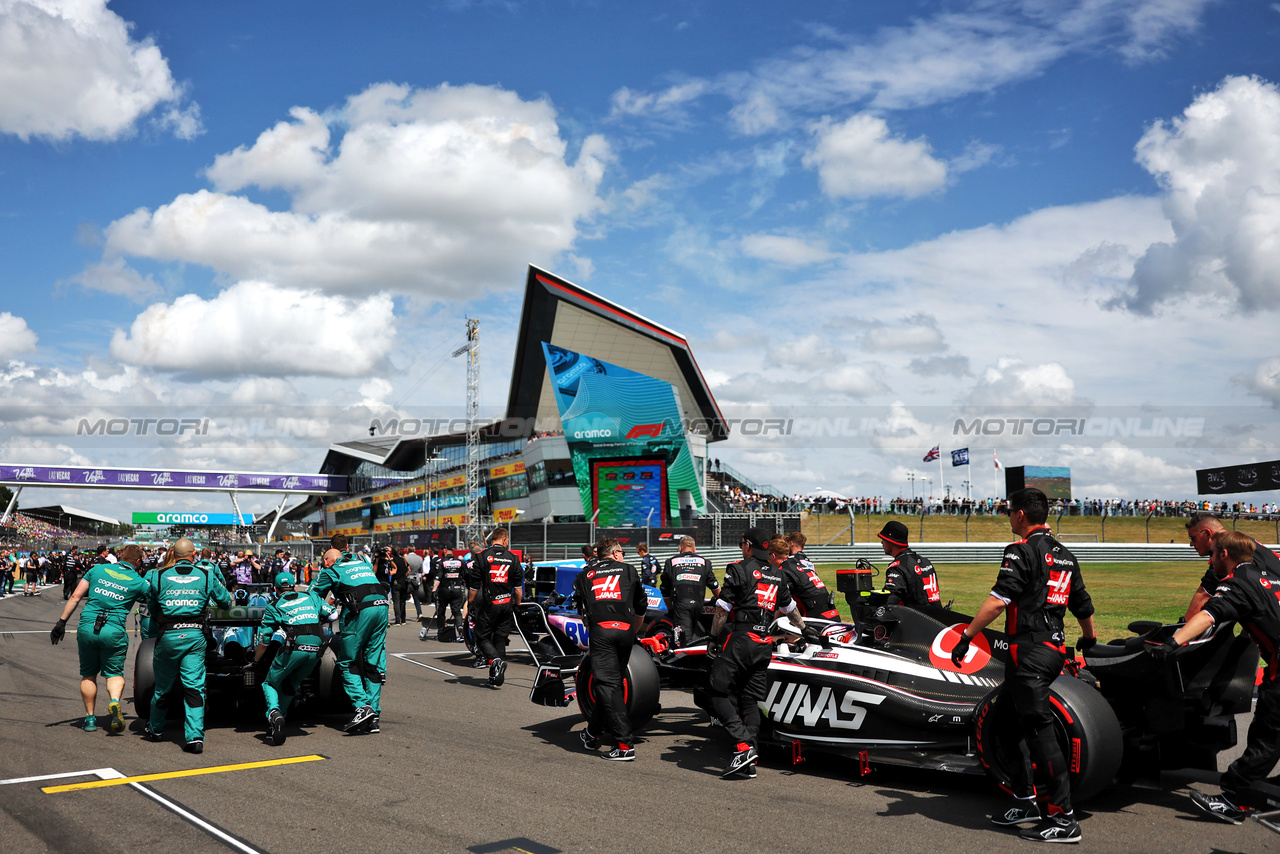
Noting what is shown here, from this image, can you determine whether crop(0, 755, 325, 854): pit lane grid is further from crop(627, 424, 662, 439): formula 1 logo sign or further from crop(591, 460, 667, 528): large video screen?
crop(627, 424, 662, 439): formula 1 logo sign

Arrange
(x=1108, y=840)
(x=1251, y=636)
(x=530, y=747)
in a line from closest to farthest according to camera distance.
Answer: (x=1108, y=840)
(x=1251, y=636)
(x=530, y=747)

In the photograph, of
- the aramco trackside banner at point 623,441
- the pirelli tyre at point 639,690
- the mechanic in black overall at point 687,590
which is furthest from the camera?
the aramco trackside banner at point 623,441

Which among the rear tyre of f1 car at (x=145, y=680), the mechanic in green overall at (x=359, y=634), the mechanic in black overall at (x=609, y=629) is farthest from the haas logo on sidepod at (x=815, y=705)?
the rear tyre of f1 car at (x=145, y=680)

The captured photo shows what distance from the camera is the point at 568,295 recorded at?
59688mm

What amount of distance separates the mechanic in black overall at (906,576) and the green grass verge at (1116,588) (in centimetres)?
88

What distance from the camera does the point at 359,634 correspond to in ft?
25.2

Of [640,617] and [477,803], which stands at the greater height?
[640,617]

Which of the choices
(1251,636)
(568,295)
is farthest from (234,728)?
(568,295)

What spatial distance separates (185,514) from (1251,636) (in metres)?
98.0

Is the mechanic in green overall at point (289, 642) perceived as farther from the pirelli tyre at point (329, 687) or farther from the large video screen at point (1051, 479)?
the large video screen at point (1051, 479)

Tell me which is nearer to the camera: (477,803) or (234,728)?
(477,803)

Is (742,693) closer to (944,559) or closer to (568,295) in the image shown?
(944,559)

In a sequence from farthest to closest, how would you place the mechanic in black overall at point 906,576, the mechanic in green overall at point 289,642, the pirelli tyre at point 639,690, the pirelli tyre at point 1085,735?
the mechanic in black overall at point 906,576 → the mechanic in green overall at point 289,642 → the pirelli tyre at point 639,690 → the pirelli tyre at point 1085,735

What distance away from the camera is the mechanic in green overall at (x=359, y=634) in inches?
302
